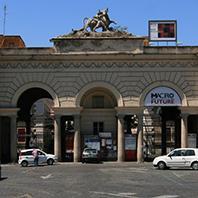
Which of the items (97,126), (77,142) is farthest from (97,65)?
(97,126)

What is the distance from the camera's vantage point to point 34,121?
76.3 metres

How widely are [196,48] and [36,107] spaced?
105 ft

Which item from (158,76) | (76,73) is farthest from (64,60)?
(158,76)

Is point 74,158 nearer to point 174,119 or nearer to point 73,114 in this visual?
point 73,114

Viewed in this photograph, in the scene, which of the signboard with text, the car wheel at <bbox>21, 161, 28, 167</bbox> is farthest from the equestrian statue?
the car wheel at <bbox>21, 161, 28, 167</bbox>

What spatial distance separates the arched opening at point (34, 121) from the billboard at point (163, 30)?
11.7 meters

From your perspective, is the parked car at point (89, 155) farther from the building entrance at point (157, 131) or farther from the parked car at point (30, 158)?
the building entrance at point (157, 131)

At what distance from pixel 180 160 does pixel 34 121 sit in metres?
37.6

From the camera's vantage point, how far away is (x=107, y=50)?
52781 mm

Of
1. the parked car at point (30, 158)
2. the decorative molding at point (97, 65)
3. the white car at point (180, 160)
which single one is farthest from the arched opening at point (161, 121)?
the white car at point (180, 160)

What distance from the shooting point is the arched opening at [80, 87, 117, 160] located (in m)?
55.0

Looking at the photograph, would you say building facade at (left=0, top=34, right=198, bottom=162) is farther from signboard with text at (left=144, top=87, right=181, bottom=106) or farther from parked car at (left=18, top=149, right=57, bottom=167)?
parked car at (left=18, top=149, right=57, bottom=167)

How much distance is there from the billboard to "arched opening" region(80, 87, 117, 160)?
6639 millimetres

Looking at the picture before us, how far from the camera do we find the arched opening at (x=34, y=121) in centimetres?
6056
